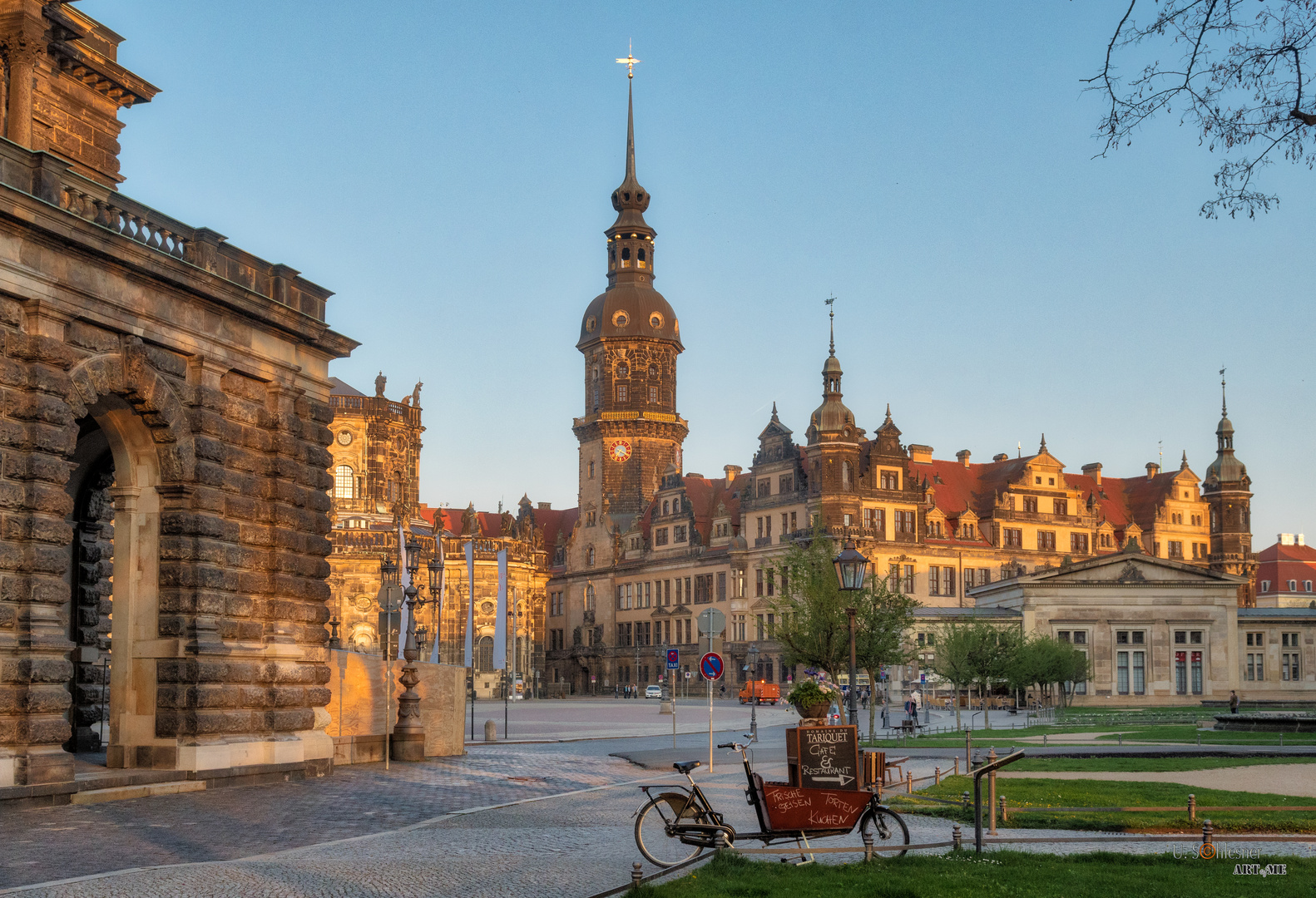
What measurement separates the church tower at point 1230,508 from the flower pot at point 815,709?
89564mm

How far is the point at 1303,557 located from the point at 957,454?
6090cm

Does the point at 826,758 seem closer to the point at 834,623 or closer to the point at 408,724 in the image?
the point at 408,724

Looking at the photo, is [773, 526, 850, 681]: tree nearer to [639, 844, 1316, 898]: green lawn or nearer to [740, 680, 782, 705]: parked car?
[639, 844, 1316, 898]: green lawn

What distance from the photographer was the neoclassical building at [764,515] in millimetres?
90625

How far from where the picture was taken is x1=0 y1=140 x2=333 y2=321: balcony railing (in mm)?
19000

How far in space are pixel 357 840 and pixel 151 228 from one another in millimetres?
10585

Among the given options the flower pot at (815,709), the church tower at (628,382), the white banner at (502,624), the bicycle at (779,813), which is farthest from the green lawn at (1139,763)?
the church tower at (628,382)

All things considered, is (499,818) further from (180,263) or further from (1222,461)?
(1222,461)

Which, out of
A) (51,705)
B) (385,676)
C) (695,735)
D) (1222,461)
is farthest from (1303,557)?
(51,705)

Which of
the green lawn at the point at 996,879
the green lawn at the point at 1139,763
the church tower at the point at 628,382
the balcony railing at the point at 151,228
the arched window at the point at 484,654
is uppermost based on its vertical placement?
the church tower at the point at 628,382

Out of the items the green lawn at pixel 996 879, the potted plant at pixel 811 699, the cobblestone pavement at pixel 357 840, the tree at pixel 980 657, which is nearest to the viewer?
the green lawn at pixel 996 879

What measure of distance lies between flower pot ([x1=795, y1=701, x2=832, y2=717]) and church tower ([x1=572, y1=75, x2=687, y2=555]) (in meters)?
89.8

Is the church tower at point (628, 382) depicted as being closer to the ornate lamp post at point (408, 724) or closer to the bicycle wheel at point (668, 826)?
the ornate lamp post at point (408, 724)

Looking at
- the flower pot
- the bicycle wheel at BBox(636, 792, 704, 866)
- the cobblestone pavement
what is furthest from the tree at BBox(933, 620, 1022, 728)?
the bicycle wheel at BBox(636, 792, 704, 866)
